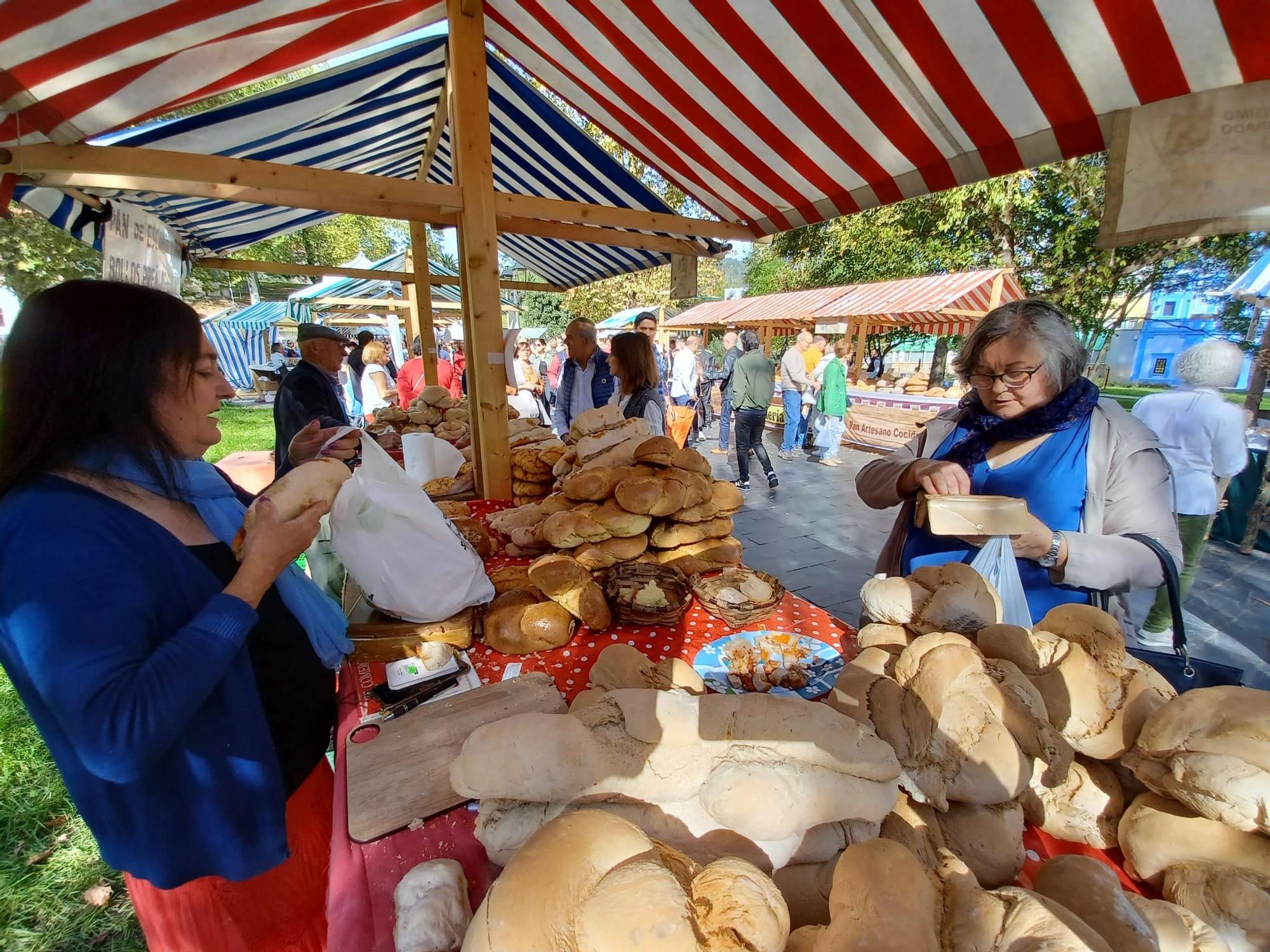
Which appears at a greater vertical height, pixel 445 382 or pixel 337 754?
pixel 445 382

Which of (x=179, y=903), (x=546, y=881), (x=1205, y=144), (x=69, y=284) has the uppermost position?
(x=1205, y=144)

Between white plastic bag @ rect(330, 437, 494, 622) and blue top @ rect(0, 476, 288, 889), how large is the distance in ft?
1.81

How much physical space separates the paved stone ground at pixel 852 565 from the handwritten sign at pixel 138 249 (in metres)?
5.33

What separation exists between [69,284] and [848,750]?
1713 millimetres

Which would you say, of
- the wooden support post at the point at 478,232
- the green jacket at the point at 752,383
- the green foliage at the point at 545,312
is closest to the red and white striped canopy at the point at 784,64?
the wooden support post at the point at 478,232

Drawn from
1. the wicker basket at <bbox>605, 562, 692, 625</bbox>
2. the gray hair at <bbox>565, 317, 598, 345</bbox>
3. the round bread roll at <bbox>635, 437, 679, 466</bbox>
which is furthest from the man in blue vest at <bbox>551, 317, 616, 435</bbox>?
the wicker basket at <bbox>605, 562, 692, 625</bbox>

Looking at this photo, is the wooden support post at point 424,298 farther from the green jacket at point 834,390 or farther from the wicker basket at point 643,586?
the green jacket at point 834,390

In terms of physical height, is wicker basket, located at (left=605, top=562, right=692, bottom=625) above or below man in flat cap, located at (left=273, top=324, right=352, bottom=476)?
below

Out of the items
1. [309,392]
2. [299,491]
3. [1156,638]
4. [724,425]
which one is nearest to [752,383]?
[724,425]

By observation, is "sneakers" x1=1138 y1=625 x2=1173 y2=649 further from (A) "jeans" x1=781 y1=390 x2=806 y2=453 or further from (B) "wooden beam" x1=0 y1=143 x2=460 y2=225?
(A) "jeans" x1=781 y1=390 x2=806 y2=453

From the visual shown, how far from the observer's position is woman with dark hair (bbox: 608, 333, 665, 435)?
13.1 ft

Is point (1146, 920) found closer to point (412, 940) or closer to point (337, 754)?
point (412, 940)

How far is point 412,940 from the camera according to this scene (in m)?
0.81

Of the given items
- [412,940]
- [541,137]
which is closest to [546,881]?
[412,940]
